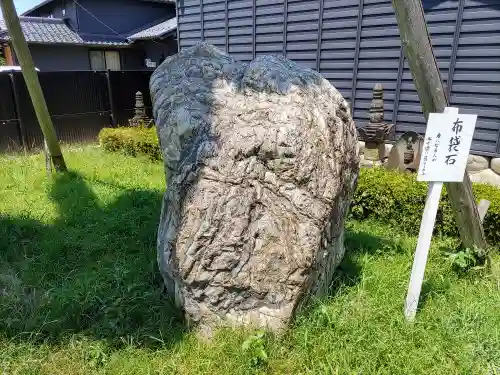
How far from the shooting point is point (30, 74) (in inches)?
237

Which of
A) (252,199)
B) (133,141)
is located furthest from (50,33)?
(252,199)

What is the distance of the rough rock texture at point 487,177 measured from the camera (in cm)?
604

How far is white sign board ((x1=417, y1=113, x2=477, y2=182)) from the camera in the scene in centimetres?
272

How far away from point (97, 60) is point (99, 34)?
3.96 feet

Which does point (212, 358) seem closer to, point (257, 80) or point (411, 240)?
point (257, 80)

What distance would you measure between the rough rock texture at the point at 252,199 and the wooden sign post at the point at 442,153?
0.63 metres

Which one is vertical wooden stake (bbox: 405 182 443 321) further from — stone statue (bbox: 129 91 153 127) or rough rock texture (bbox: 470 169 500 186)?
stone statue (bbox: 129 91 153 127)

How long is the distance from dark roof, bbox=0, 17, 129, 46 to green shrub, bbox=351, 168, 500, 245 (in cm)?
1561

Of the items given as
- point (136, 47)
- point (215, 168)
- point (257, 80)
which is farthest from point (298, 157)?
point (136, 47)

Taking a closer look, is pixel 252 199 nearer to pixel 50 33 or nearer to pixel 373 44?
pixel 373 44

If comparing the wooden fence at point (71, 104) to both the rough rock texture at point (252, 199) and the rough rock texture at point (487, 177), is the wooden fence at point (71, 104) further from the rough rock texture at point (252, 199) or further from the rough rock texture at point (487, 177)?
the rough rock texture at point (487, 177)

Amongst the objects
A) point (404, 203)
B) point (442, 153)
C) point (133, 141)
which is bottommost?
point (133, 141)

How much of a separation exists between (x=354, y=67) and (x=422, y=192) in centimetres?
380

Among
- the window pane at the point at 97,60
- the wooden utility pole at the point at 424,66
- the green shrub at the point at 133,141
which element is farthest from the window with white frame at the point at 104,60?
the wooden utility pole at the point at 424,66
